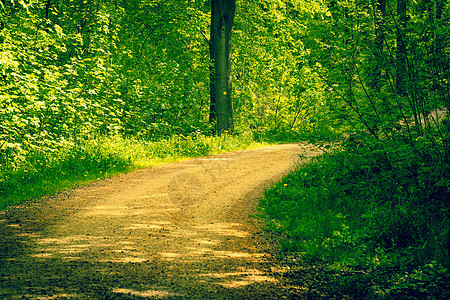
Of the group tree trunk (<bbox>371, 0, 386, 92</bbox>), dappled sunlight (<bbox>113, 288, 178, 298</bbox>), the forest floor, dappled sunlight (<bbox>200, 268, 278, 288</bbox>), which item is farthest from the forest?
dappled sunlight (<bbox>113, 288, 178, 298</bbox>)

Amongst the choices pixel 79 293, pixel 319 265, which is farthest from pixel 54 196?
pixel 319 265

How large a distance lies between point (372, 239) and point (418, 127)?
210 cm

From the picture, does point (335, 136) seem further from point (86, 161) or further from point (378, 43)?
point (86, 161)

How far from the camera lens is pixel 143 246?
17.6ft

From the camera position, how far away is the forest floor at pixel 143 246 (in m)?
4.09

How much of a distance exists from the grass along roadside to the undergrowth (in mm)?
5129

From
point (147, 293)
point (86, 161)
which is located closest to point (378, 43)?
point (147, 293)

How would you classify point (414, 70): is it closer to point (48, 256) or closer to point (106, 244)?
point (106, 244)

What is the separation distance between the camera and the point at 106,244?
17.7ft

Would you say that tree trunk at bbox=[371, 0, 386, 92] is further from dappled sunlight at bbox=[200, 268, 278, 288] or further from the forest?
dappled sunlight at bbox=[200, 268, 278, 288]

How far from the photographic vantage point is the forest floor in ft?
13.4

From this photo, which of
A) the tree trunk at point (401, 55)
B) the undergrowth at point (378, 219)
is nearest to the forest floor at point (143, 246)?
the undergrowth at point (378, 219)

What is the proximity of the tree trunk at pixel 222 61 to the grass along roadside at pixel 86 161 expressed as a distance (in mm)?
1636

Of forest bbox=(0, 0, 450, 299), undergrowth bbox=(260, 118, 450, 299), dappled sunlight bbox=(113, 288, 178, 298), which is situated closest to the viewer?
dappled sunlight bbox=(113, 288, 178, 298)
